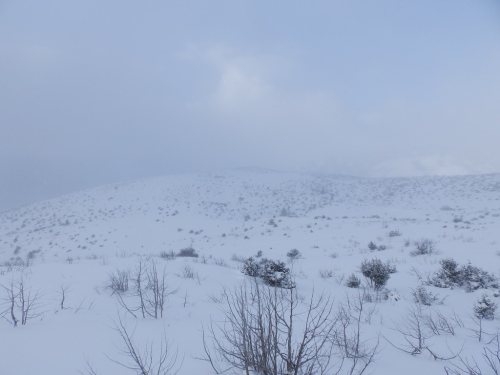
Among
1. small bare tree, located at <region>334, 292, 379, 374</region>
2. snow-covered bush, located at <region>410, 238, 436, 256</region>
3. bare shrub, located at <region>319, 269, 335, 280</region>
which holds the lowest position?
bare shrub, located at <region>319, 269, 335, 280</region>

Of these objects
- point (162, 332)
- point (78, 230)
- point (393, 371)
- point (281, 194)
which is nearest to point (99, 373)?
point (162, 332)

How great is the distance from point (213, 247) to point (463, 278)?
1586 cm

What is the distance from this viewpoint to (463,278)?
735 cm

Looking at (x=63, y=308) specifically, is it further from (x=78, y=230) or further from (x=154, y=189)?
(x=154, y=189)

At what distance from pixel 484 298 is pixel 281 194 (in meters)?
39.2

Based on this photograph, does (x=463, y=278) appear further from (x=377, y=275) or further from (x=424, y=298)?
(x=377, y=275)

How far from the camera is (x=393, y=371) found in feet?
10.9

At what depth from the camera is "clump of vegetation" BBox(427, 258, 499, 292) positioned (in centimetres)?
701

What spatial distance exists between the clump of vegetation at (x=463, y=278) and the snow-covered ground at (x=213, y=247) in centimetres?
44

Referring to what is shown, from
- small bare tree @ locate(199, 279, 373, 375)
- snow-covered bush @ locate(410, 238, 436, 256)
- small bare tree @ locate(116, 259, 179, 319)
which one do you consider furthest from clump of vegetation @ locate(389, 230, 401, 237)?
small bare tree @ locate(116, 259, 179, 319)

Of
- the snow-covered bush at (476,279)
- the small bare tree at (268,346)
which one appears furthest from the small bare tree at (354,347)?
the snow-covered bush at (476,279)

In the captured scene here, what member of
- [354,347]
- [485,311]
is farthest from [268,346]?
[485,311]

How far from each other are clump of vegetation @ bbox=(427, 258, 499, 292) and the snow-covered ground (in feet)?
1.43

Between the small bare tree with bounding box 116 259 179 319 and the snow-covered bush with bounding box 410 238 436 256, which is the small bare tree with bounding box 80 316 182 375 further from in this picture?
the snow-covered bush with bounding box 410 238 436 256
